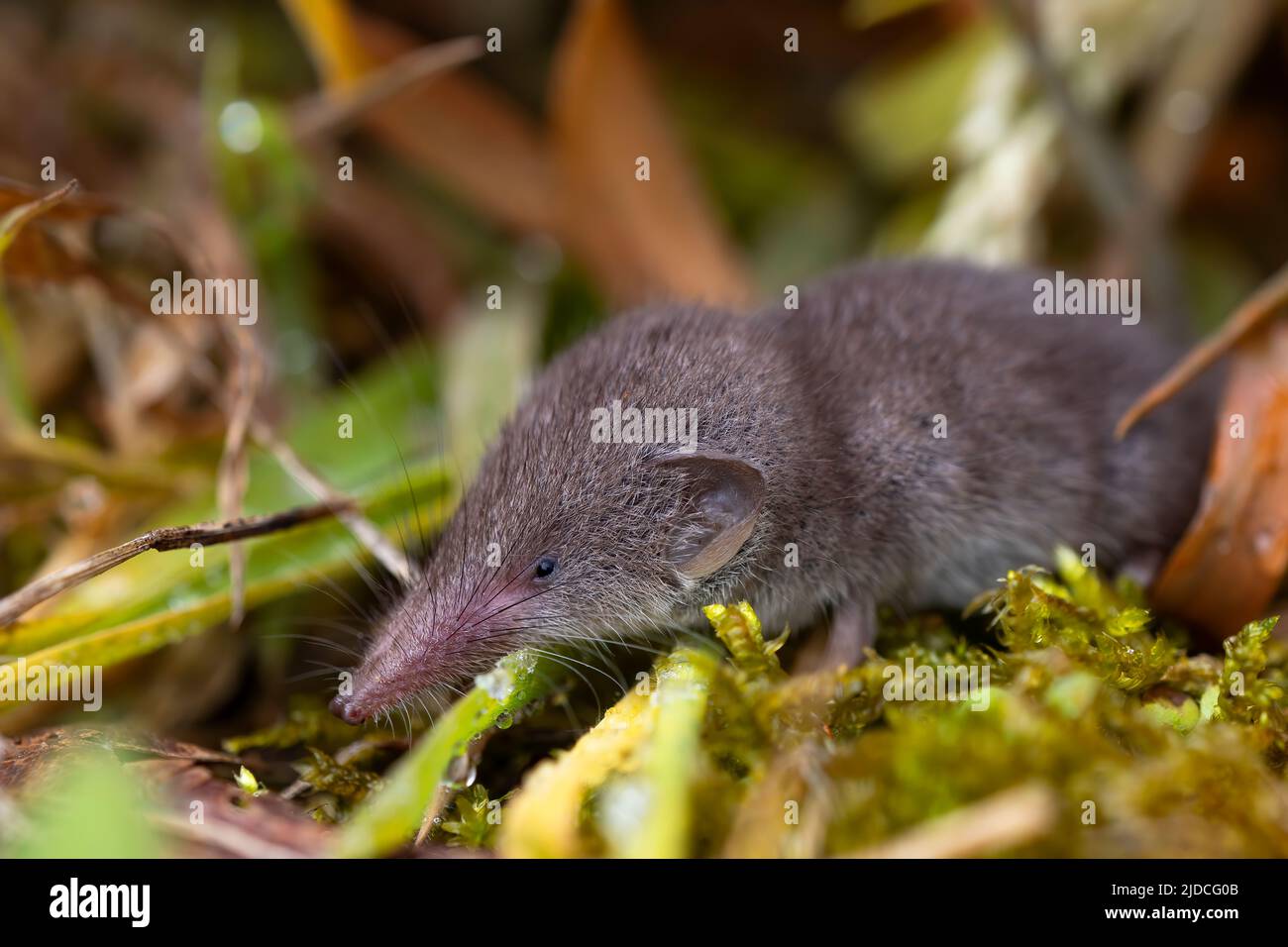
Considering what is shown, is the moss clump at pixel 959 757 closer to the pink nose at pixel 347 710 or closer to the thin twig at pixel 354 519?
the pink nose at pixel 347 710

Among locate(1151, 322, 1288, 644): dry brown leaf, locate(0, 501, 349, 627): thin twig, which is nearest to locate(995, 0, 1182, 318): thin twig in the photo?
locate(1151, 322, 1288, 644): dry brown leaf

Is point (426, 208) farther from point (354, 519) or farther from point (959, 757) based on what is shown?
point (959, 757)

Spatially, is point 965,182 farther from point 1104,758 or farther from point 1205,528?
point 1104,758

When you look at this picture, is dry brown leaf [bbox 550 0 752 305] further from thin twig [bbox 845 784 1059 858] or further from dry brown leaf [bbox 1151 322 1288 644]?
thin twig [bbox 845 784 1059 858]

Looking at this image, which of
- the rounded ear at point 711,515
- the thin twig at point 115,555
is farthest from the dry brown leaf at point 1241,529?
the thin twig at point 115,555

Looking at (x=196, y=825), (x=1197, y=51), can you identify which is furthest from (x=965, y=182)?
(x=196, y=825)

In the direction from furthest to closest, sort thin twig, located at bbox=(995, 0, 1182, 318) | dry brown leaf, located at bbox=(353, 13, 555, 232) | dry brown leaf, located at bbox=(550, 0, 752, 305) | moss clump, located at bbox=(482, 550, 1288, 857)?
dry brown leaf, located at bbox=(353, 13, 555, 232) → dry brown leaf, located at bbox=(550, 0, 752, 305) → thin twig, located at bbox=(995, 0, 1182, 318) → moss clump, located at bbox=(482, 550, 1288, 857)
